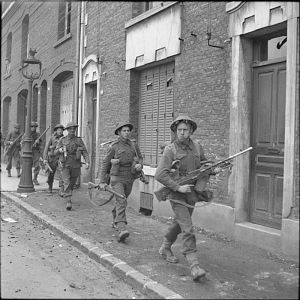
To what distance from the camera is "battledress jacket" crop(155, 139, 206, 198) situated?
5676 mm

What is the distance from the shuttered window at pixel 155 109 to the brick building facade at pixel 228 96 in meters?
0.02

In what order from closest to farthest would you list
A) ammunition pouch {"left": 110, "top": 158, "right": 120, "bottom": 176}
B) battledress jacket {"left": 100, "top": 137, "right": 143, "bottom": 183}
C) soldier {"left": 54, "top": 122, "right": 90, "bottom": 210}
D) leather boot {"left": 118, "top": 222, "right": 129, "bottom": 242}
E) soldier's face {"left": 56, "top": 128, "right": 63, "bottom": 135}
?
leather boot {"left": 118, "top": 222, "right": 129, "bottom": 242}
ammunition pouch {"left": 110, "top": 158, "right": 120, "bottom": 176}
battledress jacket {"left": 100, "top": 137, "right": 143, "bottom": 183}
soldier {"left": 54, "top": 122, "right": 90, "bottom": 210}
soldier's face {"left": 56, "top": 128, "right": 63, "bottom": 135}

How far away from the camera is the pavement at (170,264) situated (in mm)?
5203

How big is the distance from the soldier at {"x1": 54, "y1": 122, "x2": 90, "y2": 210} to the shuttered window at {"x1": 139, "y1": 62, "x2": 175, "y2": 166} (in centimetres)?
142

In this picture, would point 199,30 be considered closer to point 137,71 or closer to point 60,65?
point 137,71

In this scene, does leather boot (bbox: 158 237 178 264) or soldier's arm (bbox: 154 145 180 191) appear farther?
leather boot (bbox: 158 237 178 264)

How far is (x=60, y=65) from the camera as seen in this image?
52.4ft

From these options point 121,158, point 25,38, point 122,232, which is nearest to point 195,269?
point 122,232

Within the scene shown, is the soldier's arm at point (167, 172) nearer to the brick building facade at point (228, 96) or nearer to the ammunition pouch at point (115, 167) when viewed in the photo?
the brick building facade at point (228, 96)

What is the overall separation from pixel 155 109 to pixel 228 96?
2973 millimetres

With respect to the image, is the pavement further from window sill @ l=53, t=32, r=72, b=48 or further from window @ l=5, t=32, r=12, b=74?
window @ l=5, t=32, r=12, b=74

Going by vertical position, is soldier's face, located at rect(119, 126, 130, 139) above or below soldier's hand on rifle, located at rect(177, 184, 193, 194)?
above

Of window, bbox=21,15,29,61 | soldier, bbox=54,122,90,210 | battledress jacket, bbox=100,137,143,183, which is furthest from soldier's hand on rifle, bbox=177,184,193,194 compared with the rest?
window, bbox=21,15,29,61

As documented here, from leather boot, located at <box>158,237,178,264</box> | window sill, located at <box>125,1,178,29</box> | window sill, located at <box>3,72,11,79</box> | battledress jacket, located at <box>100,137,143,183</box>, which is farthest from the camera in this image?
window sill, located at <box>3,72,11,79</box>
